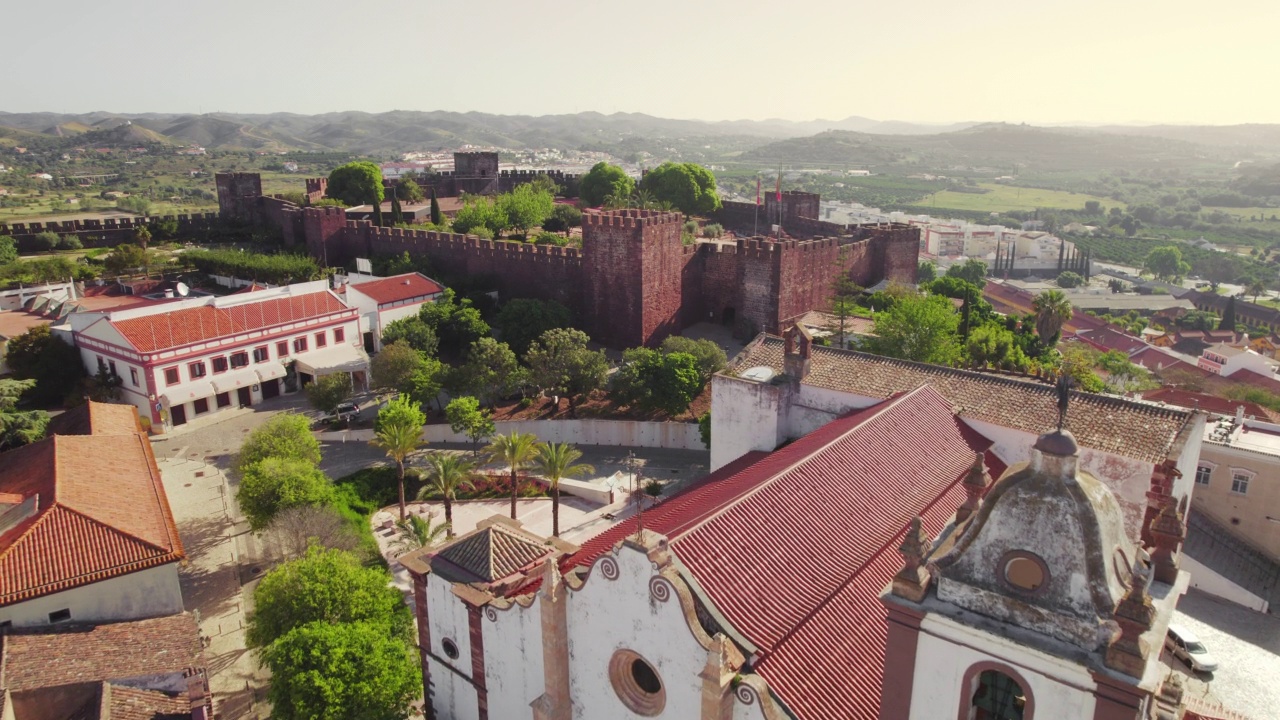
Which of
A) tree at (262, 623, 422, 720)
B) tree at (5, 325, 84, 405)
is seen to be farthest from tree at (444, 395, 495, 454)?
tree at (5, 325, 84, 405)

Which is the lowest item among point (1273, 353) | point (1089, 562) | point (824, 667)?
point (1273, 353)

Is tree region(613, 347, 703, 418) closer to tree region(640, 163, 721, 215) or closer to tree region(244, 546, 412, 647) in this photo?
tree region(244, 546, 412, 647)

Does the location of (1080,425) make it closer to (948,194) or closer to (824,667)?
(824,667)

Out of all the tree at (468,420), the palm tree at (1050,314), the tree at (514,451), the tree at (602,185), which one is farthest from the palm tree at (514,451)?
the tree at (602,185)

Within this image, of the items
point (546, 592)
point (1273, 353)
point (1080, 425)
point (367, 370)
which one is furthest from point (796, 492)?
point (1273, 353)

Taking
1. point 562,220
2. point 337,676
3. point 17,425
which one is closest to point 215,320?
point 17,425

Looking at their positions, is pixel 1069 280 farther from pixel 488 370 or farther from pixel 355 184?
pixel 488 370

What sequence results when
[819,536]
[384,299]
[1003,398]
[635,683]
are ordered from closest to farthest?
[635,683]
[819,536]
[1003,398]
[384,299]
